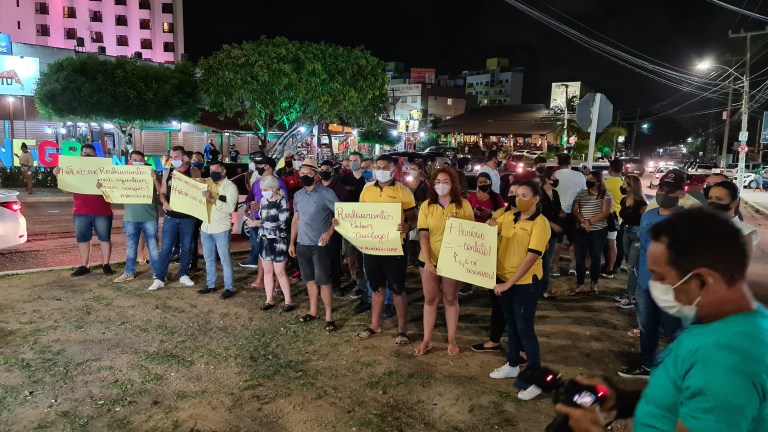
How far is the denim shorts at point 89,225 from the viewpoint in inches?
316

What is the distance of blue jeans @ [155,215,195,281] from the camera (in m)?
7.72

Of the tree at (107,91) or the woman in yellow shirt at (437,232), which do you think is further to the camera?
the tree at (107,91)

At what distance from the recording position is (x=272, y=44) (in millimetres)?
23219

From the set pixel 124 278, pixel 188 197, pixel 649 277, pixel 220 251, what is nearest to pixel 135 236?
pixel 124 278

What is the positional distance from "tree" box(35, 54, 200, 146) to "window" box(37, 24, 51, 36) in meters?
51.4

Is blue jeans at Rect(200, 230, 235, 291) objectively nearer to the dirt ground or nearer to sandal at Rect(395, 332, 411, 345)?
the dirt ground

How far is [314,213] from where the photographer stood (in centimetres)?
623

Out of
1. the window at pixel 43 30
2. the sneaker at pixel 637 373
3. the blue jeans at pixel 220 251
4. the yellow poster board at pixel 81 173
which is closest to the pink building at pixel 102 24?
the window at pixel 43 30

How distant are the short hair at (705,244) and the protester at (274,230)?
5.51 meters

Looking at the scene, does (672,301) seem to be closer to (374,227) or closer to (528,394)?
(528,394)

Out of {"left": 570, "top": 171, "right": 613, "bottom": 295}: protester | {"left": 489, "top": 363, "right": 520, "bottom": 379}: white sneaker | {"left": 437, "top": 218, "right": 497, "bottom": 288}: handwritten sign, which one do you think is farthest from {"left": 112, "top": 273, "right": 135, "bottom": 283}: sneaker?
{"left": 570, "top": 171, "right": 613, "bottom": 295}: protester

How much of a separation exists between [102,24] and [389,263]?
80772 millimetres

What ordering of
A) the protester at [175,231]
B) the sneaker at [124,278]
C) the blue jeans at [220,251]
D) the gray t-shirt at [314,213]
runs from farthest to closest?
the sneaker at [124,278], the protester at [175,231], the blue jeans at [220,251], the gray t-shirt at [314,213]

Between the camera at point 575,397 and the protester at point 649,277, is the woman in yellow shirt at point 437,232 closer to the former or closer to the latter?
the protester at point 649,277
